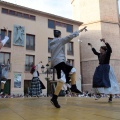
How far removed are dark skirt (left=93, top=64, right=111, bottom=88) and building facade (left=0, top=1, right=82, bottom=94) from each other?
1876cm

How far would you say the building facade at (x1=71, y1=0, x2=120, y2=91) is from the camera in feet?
99.7

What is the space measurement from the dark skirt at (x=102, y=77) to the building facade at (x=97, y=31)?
24.4 metres

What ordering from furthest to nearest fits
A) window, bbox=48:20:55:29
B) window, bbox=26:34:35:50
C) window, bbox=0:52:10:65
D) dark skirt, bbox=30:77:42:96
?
window, bbox=48:20:55:29 < window, bbox=26:34:35:50 < window, bbox=0:52:10:65 < dark skirt, bbox=30:77:42:96

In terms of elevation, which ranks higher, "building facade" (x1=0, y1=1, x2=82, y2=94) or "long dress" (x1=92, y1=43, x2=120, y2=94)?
"building facade" (x1=0, y1=1, x2=82, y2=94)

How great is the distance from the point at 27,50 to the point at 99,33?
11597mm

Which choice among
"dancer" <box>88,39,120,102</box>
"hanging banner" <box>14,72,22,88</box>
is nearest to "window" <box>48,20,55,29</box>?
"hanging banner" <box>14,72,22,88</box>

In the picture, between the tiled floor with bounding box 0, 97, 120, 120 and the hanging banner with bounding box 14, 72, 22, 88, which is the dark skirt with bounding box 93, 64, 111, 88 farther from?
the hanging banner with bounding box 14, 72, 22, 88

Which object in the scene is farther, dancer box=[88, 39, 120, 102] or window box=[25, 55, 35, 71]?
window box=[25, 55, 35, 71]

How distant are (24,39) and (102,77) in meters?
20.7

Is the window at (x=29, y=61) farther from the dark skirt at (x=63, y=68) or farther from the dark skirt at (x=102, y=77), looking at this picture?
the dark skirt at (x=63, y=68)

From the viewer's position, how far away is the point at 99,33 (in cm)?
3059

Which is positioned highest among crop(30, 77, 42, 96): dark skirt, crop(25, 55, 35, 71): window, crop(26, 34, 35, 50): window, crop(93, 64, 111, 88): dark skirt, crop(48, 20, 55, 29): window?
crop(48, 20, 55, 29): window

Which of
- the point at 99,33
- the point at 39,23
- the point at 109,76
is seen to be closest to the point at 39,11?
the point at 39,23

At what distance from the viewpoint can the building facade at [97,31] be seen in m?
30.4
